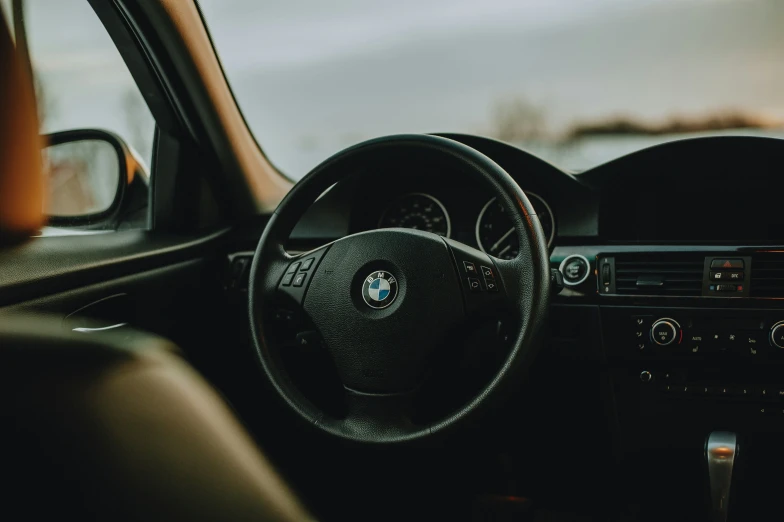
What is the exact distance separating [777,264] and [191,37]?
1.87 metres

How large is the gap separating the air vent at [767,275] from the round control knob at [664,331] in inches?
8.6

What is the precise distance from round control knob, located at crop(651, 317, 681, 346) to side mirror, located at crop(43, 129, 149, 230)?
1665mm

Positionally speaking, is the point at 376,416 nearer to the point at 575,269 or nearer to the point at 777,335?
the point at 575,269

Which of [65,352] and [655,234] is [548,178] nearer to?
[655,234]

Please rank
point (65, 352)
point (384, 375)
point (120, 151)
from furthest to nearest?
point (120, 151)
point (384, 375)
point (65, 352)

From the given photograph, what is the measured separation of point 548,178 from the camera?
227 centimetres

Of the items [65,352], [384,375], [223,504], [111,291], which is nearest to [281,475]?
[223,504]

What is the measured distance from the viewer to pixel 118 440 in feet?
3.21

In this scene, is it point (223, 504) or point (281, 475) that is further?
point (281, 475)

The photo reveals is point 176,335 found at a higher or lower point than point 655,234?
lower

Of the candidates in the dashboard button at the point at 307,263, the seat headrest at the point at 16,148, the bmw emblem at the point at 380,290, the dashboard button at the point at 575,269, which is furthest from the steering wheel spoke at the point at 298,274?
the dashboard button at the point at 575,269

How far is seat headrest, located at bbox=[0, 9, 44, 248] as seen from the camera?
5.28 ft

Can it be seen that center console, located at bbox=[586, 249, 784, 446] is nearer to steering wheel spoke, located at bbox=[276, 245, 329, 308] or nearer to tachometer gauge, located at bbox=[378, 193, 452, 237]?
tachometer gauge, located at bbox=[378, 193, 452, 237]

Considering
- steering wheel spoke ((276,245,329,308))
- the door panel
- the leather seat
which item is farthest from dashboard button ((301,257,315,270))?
the leather seat
